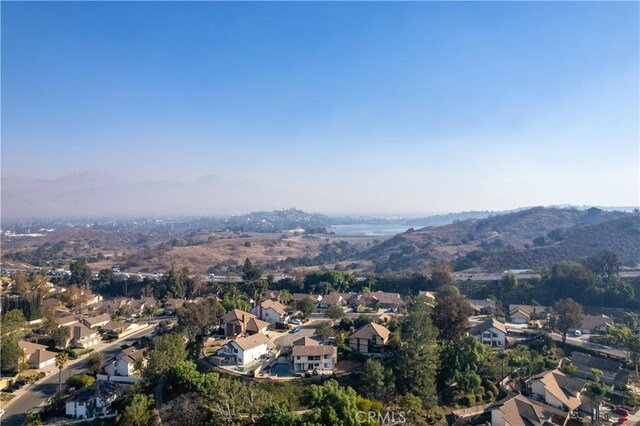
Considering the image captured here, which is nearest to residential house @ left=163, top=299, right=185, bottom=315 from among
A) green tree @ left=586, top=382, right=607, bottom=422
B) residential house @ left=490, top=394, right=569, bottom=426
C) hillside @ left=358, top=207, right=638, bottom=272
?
residential house @ left=490, top=394, right=569, bottom=426

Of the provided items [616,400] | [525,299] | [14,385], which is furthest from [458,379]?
[14,385]

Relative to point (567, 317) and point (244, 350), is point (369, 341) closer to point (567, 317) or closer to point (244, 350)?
point (244, 350)

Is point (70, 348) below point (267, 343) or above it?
below

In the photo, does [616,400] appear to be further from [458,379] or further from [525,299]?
[525,299]

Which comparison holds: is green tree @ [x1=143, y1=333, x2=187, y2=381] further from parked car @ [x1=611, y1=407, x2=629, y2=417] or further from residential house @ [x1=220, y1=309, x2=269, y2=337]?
parked car @ [x1=611, y1=407, x2=629, y2=417]

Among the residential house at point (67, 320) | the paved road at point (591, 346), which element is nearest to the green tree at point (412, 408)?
the paved road at point (591, 346)

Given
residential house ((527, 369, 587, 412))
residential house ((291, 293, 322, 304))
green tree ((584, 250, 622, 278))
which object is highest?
green tree ((584, 250, 622, 278))
